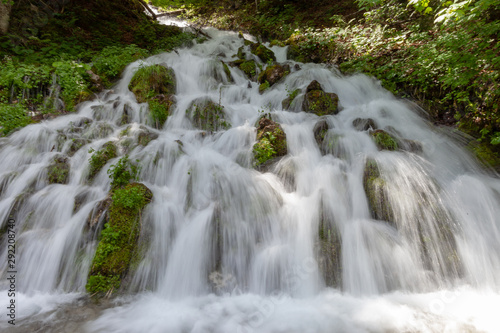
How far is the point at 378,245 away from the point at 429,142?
3.08 m

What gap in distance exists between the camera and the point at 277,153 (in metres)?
5.02

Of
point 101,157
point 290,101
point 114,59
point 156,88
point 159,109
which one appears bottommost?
point 101,157

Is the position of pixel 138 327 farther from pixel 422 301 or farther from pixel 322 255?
pixel 422 301

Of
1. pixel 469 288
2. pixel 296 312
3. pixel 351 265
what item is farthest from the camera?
pixel 351 265

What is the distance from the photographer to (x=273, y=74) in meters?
8.24

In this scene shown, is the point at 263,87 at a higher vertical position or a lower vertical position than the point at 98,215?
higher

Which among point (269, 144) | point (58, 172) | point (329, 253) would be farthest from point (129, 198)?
point (329, 253)

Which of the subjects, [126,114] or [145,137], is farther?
[126,114]

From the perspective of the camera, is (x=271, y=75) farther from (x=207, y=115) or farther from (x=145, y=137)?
(x=145, y=137)

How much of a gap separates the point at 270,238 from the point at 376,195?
5.83 ft

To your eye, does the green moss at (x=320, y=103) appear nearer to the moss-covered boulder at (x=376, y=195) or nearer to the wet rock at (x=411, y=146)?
the wet rock at (x=411, y=146)

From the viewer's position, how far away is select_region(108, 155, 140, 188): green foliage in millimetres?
4176

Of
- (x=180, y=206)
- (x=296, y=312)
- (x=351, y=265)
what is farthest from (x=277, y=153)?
(x=296, y=312)

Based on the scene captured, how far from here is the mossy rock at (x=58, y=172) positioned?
14.5ft
